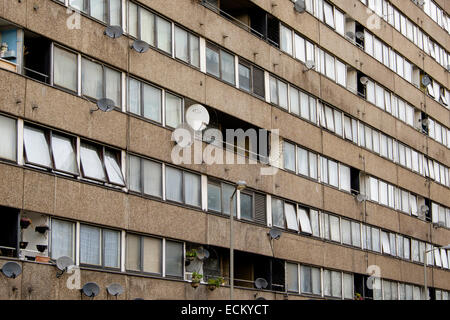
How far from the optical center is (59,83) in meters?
31.5

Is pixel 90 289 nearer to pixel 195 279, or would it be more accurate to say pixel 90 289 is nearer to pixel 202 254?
pixel 195 279

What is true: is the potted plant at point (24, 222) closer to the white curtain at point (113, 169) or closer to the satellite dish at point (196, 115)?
the white curtain at point (113, 169)

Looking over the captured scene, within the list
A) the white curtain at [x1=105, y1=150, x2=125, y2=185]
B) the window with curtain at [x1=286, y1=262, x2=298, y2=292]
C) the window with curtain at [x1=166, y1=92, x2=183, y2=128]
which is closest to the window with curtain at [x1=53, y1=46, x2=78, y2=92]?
the white curtain at [x1=105, y1=150, x2=125, y2=185]

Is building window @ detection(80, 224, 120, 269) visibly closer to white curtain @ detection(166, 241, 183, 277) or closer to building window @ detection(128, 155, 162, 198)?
building window @ detection(128, 155, 162, 198)

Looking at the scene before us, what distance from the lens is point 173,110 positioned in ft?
123

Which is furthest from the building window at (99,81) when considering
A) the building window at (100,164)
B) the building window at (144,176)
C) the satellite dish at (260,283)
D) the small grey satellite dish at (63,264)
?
the satellite dish at (260,283)

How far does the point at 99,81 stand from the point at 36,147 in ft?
14.1

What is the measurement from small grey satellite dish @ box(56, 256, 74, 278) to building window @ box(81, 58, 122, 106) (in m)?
5.97

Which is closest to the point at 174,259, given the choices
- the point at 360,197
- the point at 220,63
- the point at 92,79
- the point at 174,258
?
the point at 174,258
